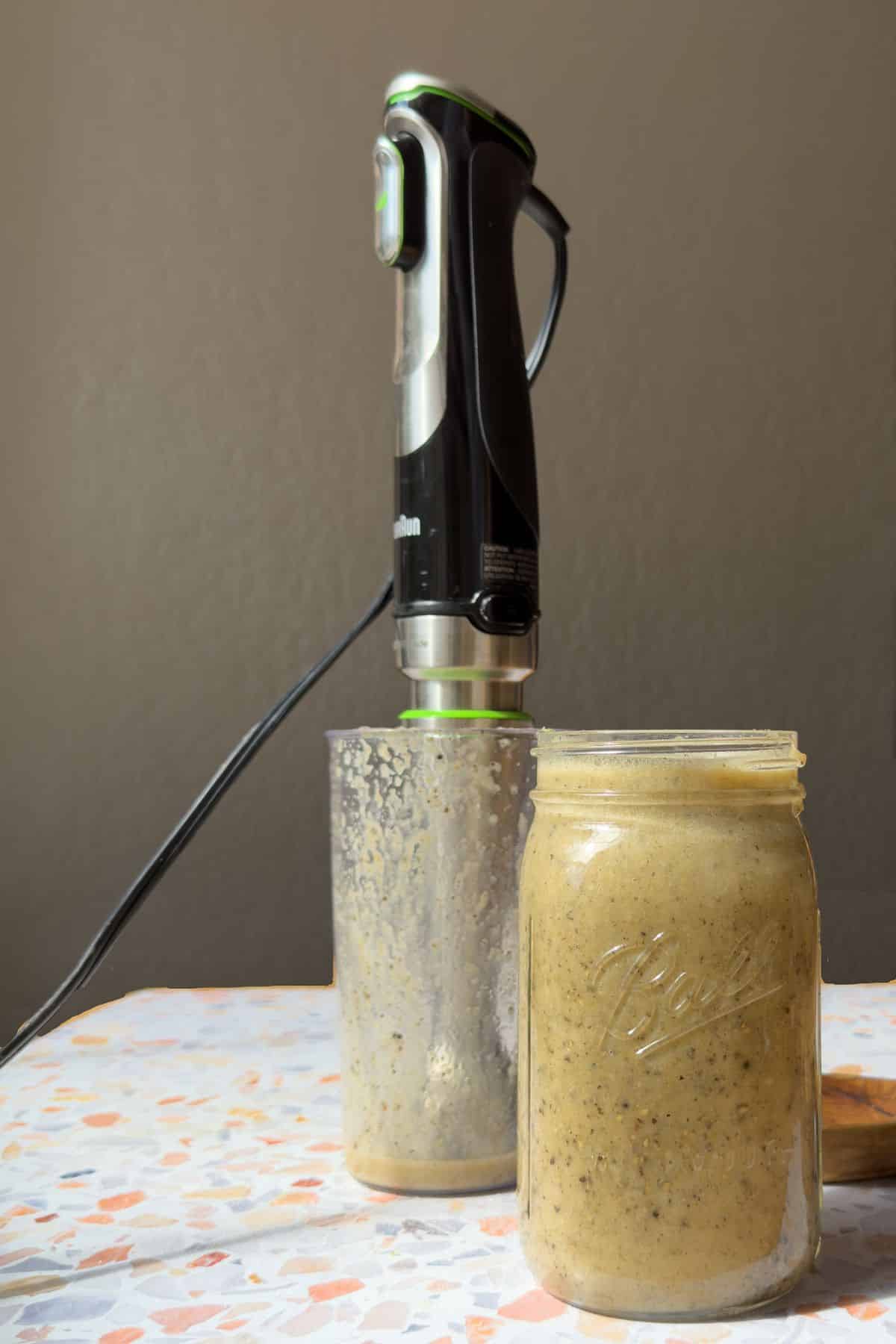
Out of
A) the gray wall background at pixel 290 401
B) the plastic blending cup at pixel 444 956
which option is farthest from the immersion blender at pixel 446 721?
the gray wall background at pixel 290 401

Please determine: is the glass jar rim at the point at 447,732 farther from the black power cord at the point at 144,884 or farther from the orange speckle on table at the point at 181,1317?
the orange speckle on table at the point at 181,1317

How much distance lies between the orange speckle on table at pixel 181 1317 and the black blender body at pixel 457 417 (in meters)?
0.23

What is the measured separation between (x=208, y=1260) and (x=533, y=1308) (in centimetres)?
11

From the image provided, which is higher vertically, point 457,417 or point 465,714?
point 457,417

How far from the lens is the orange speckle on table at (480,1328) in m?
0.35

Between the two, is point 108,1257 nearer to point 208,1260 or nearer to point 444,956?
point 208,1260

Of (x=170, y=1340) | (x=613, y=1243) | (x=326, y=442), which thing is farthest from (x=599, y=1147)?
(x=326, y=442)

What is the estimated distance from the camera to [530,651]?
0.52 m

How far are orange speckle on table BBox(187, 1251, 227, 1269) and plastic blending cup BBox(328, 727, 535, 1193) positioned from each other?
0.27 ft

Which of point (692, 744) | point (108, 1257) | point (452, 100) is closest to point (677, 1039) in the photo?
point (692, 744)

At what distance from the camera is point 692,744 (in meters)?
0.39

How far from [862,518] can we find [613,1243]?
111cm

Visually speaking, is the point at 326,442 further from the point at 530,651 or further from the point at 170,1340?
the point at 170,1340

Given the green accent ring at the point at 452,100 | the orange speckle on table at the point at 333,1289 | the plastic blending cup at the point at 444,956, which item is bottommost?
the orange speckle on table at the point at 333,1289
